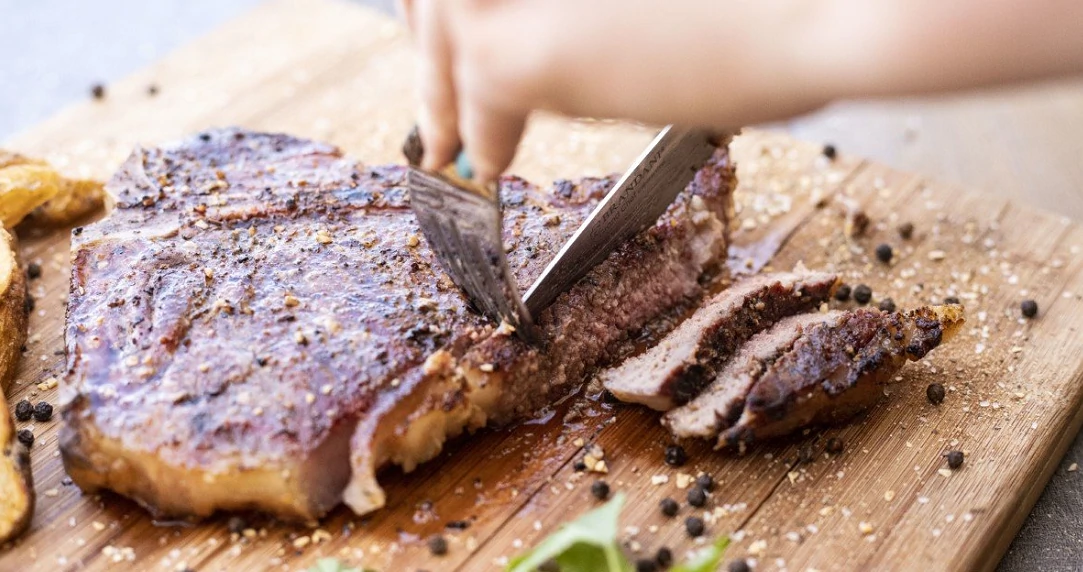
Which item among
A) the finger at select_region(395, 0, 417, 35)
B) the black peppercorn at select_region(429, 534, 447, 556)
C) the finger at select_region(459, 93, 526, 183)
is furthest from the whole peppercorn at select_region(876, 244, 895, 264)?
the finger at select_region(395, 0, 417, 35)

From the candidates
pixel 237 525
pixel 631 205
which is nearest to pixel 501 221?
pixel 631 205

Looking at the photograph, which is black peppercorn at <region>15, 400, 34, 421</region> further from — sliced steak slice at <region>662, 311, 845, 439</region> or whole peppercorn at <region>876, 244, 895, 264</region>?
whole peppercorn at <region>876, 244, 895, 264</region>

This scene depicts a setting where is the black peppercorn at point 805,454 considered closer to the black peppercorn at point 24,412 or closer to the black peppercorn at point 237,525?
the black peppercorn at point 237,525

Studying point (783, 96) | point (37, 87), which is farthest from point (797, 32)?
point (37, 87)

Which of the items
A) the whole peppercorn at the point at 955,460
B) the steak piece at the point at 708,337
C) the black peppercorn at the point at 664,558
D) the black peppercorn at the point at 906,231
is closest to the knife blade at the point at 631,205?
the steak piece at the point at 708,337

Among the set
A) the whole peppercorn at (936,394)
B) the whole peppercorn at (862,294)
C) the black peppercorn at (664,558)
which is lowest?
the whole peppercorn at (936,394)

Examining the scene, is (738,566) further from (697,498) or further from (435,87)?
(435,87)
